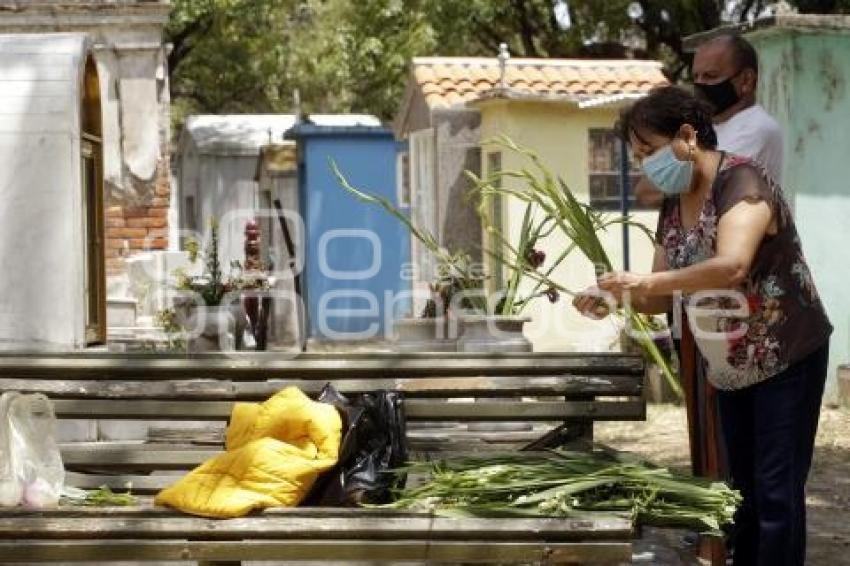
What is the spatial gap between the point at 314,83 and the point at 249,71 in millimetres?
3006

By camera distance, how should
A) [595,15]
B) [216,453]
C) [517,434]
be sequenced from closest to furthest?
1. [216,453]
2. [517,434]
3. [595,15]

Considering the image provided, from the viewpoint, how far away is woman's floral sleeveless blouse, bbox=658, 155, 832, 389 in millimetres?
4984

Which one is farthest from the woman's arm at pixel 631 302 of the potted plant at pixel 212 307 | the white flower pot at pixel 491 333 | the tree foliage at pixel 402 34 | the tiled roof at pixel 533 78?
the tree foliage at pixel 402 34

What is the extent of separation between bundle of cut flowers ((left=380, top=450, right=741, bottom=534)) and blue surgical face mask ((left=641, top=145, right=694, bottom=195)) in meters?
0.89

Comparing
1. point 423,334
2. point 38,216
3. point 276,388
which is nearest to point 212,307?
point 423,334

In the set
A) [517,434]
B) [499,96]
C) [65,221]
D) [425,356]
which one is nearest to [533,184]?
[425,356]

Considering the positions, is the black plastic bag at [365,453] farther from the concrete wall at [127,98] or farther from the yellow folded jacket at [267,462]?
the concrete wall at [127,98]

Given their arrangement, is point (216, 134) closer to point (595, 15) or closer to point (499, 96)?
point (595, 15)

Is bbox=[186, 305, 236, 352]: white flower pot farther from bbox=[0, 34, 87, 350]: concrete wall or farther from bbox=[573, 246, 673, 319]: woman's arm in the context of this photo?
bbox=[573, 246, 673, 319]: woman's arm

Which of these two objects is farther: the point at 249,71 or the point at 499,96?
the point at 249,71

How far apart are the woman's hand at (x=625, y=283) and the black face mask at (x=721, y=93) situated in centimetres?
138

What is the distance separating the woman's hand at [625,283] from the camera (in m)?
4.82

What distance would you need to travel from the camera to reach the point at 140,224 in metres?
15.9

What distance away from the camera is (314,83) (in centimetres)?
3638
